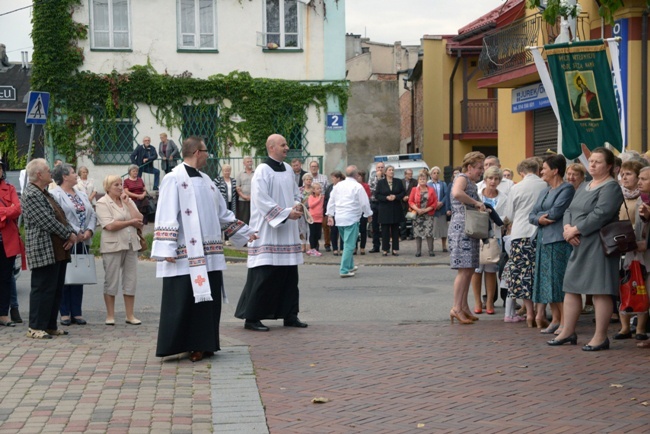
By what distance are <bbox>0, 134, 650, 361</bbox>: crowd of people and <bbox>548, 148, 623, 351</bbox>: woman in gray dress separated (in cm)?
1

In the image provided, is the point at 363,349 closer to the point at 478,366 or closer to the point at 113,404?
the point at 478,366

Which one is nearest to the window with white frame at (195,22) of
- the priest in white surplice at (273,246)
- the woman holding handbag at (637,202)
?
the priest in white surplice at (273,246)

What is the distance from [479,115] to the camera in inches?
1583

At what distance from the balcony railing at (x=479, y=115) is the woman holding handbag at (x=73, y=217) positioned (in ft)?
95.8

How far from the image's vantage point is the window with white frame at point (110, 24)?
1166 inches

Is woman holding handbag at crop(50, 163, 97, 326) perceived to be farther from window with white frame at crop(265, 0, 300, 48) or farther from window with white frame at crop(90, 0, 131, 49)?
window with white frame at crop(265, 0, 300, 48)

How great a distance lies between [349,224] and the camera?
18.2 metres

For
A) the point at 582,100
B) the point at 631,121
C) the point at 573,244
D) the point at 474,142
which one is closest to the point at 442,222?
the point at 631,121

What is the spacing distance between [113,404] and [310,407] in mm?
1418

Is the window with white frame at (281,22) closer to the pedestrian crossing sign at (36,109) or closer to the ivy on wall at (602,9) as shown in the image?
the pedestrian crossing sign at (36,109)

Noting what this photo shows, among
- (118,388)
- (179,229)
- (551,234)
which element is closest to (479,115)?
(551,234)

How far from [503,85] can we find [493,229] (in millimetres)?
15944

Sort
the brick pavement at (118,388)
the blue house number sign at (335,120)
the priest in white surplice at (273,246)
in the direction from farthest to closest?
the blue house number sign at (335,120)
the priest in white surplice at (273,246)
the brick pavement at (118,388)

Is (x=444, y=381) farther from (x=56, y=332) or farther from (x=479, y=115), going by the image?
(x=479, y=115)
